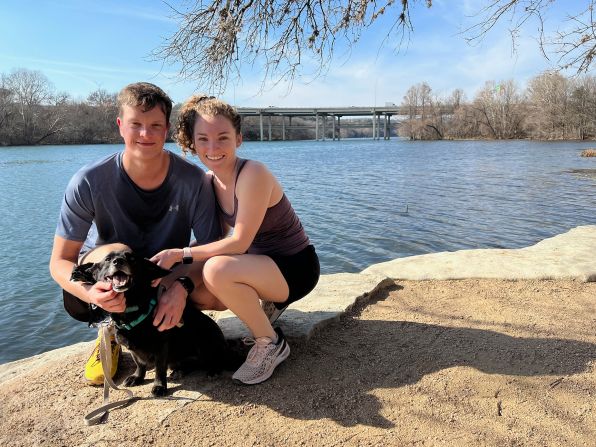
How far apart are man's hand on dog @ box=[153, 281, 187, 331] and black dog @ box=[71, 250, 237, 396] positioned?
47 millimetres

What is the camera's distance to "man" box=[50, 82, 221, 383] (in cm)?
287

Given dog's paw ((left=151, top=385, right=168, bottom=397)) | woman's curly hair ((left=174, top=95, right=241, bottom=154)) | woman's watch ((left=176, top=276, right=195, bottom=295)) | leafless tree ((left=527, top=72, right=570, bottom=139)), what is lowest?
dog's paw ((left=151, top=385, right=168, bottom=397))

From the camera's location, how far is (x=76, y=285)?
108 inches

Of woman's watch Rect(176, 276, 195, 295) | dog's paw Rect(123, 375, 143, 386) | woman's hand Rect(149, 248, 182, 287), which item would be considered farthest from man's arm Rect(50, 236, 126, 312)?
dog's paw Rect(123, 375, 143, 386)

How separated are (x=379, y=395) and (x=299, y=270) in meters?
0.96

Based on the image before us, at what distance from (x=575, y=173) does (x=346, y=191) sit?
1427 centimetres

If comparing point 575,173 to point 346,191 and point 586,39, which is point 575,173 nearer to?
point 346,191

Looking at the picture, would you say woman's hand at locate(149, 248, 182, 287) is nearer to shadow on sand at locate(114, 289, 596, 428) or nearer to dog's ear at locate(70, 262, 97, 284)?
dog's ear at locate(70, 262, 97, 284)

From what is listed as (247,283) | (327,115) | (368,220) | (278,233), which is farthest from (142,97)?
(327,115)

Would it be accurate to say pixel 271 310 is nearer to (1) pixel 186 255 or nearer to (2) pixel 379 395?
(1) pixel 186 255

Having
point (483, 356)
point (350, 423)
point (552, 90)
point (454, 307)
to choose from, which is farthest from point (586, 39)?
point (552, 90)

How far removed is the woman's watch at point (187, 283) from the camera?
9.45 ft

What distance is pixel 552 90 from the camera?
200ft

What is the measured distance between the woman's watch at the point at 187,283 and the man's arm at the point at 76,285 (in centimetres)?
41
